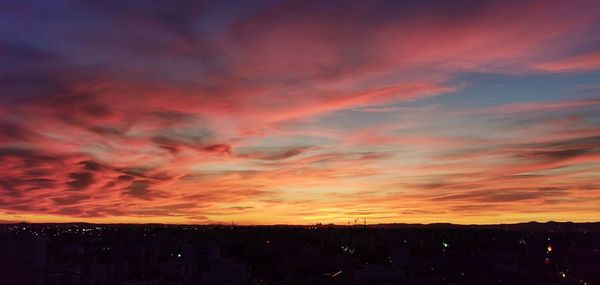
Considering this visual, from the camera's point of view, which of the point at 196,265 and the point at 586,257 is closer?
the point at 196,265

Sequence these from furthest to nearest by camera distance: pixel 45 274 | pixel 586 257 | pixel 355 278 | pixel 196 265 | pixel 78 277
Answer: pixel 586 257 → pixel 196 265 → pixel 355 278 → pixel 78 277 → pixel 45 274

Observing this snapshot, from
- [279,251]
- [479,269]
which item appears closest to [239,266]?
[479,269]

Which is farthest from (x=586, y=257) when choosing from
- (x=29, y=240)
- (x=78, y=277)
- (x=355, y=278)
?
(x=29, y=240)

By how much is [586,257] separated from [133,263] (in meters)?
60.0

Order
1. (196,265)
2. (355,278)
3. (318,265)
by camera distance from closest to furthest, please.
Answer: (355,278)
(196,265)
(318,265)

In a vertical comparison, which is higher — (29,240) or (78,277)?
(29,240)

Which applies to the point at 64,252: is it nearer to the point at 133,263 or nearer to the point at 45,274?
the point at 133,263

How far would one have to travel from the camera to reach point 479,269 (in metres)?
61.7

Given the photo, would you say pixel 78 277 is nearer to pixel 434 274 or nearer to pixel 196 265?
pixel 196 265

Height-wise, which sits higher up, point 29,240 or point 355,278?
point 29,240

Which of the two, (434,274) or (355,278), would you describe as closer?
(355,278)

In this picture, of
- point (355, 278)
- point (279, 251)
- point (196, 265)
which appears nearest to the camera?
point (355, 278)

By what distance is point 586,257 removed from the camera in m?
78.1

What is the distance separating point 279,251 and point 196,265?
3036 cm
